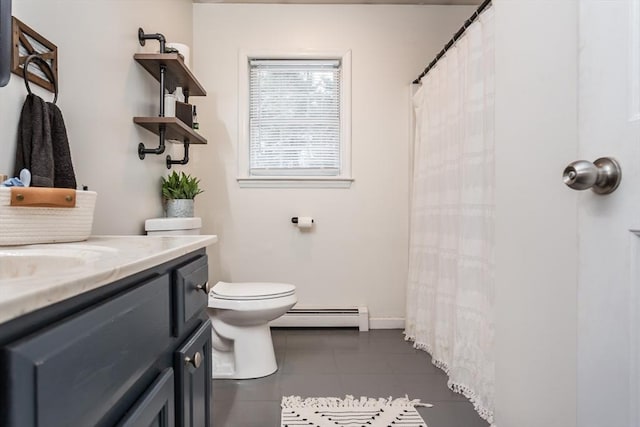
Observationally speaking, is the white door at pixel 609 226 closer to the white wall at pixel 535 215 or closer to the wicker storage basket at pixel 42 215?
the white wall at pixel 535 215

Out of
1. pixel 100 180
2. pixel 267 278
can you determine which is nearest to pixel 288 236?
pixel 267 278

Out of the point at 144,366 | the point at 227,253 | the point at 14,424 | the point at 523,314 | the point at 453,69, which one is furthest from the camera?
the point at 227,253

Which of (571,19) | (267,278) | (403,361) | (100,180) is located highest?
(571,19)

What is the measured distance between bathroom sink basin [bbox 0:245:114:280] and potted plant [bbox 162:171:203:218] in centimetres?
134

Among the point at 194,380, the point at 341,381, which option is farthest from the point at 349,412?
the point at 194,380

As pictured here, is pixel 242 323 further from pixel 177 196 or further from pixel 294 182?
pixel 294 182

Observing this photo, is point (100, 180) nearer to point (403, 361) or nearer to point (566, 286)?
point (566, 286)

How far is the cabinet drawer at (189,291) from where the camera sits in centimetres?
85

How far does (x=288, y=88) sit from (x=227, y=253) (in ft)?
4.35

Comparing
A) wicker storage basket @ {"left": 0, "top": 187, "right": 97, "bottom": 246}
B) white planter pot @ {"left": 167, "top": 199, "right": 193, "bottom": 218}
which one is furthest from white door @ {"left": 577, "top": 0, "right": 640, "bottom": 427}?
white planter pot @ {"left": 167, "top": 199, "right": 193, "bottom": 218}

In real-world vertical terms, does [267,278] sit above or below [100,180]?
below

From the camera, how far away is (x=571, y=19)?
0.89 metres

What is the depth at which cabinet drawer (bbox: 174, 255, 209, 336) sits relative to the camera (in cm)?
85

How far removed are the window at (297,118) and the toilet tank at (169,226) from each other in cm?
94
